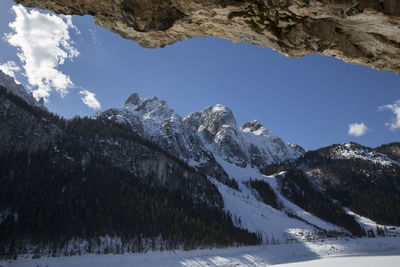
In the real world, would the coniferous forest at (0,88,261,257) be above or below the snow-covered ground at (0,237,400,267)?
above

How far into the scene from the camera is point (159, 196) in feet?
373

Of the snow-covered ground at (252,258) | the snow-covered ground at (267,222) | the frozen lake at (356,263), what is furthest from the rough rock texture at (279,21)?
the snow-covered ground at (267,222)

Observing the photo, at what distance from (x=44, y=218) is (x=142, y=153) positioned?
231ft

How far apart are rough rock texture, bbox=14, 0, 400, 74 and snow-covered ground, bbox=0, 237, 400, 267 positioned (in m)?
51.2

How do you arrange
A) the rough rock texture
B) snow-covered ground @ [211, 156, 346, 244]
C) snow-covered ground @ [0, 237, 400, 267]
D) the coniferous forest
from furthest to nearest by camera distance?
snow-covered ground @ [211, 156, 346, 244], the coniferous forest, snow-covered ground @ [0, 237, 400, 267], the rough rock texture

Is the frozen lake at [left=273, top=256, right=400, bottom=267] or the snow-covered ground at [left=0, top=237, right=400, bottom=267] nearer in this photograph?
the frozen lake at [left=273, top=256, right=400, bottom=267]

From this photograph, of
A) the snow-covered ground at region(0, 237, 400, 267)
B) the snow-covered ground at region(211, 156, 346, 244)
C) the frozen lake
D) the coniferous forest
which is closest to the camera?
the frozen lake

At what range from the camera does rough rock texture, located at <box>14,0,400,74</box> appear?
555cm

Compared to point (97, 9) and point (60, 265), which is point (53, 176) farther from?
point (97, 9)

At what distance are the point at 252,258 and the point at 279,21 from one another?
72770 millimetres

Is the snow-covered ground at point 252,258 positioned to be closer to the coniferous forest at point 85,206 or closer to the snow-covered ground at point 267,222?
the coniferous forest at point 85,206

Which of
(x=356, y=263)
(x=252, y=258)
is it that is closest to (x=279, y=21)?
(x=356, y=263)

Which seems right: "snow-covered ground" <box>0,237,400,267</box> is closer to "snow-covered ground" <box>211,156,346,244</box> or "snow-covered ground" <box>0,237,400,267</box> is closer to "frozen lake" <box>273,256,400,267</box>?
"frozen lake" <box>273,256,400,267</box>

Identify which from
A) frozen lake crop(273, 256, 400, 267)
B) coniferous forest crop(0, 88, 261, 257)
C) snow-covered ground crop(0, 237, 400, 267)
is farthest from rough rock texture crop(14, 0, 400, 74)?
coniferous forest crop(0, 88, 261, 257)
